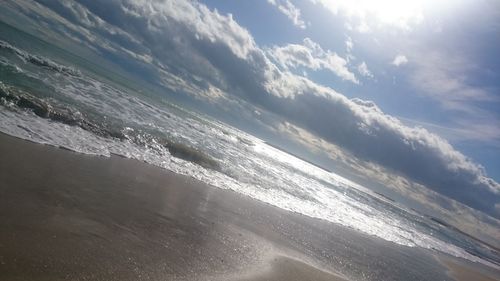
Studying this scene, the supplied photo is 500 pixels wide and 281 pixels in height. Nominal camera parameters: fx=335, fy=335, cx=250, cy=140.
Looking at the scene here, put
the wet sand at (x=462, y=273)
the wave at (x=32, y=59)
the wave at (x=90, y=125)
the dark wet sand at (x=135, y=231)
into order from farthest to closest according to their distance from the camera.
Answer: the wave at (x=32, y=59), the wet sand at (x=462, y=273), the wave at (x=90, y=125), the dark wet sand at (x=135, y=231)

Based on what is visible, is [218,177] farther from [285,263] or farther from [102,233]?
[102,233]

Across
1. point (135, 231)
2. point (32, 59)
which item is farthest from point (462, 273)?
point (32, 59)

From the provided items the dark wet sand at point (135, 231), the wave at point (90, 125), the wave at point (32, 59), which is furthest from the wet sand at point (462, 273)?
the wave at point (32, 59)

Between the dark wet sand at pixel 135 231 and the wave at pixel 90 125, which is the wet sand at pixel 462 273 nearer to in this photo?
the dark wet sand at pixel 135 231

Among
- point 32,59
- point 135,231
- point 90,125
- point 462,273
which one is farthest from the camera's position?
point 32,59

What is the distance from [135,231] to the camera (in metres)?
7.54

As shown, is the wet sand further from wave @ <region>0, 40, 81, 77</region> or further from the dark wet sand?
wave @ <region>0, 40, 81, 77</region>

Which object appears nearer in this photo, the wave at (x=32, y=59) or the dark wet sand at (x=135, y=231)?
the dark wet sand at (x=135, y=231)

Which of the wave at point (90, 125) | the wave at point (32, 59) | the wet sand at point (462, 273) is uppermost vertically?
the wave at point (32, 59)

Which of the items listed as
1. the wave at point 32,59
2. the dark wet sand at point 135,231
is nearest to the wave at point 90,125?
the dark wet sand at point 135,231

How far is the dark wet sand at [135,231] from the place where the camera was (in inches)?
215

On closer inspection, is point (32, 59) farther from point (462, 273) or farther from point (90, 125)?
point (462, 273)

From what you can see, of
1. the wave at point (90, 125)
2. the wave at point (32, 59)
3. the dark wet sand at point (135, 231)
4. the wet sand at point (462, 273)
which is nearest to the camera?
the dark wet sand at point (135, 231)

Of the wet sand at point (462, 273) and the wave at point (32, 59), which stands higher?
the wave at point (32, 59)
